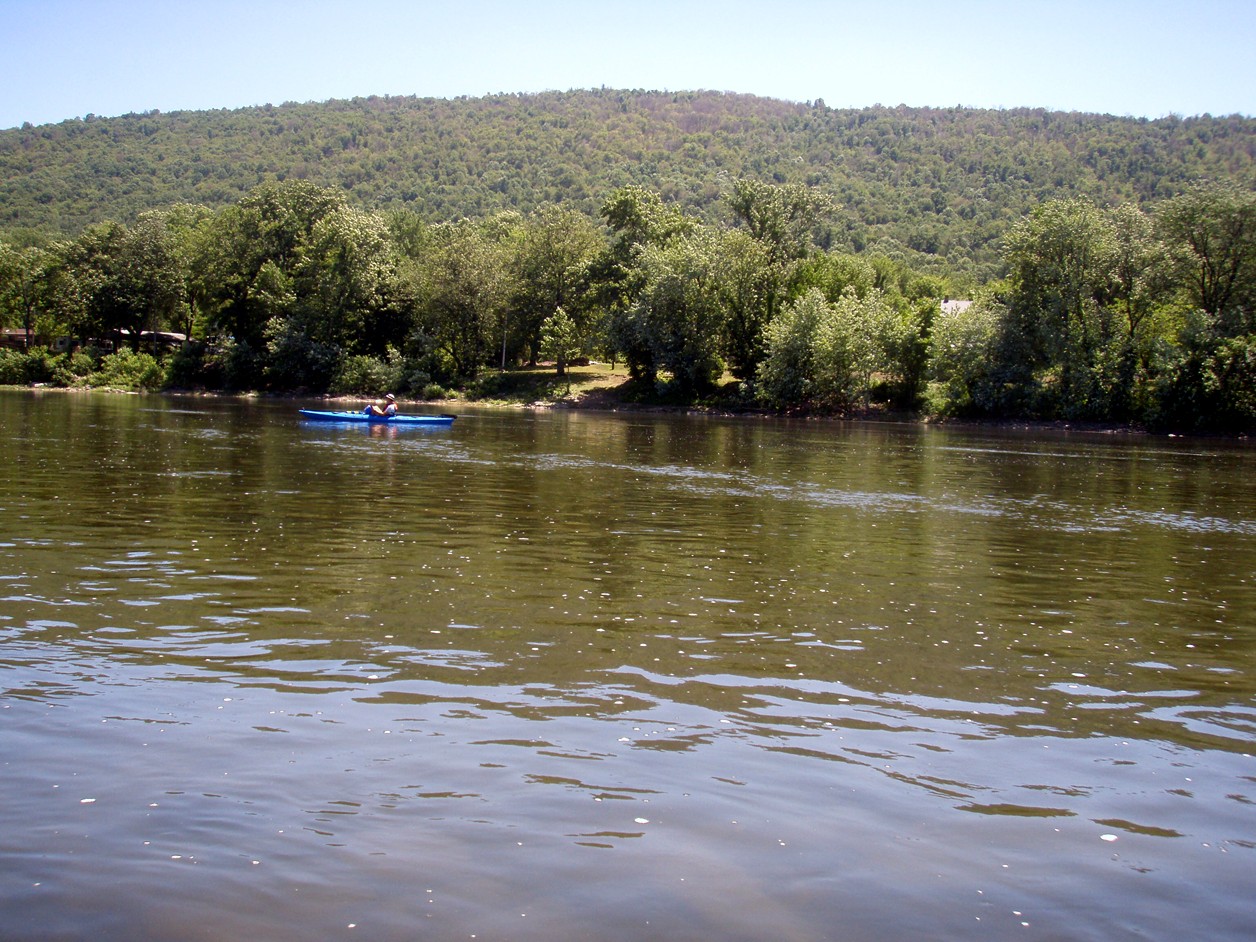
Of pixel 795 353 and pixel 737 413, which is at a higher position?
pixel 795 353

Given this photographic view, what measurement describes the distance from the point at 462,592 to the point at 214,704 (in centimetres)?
564

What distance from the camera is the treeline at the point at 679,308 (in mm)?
68688

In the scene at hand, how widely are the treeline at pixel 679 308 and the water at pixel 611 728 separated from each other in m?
51.9

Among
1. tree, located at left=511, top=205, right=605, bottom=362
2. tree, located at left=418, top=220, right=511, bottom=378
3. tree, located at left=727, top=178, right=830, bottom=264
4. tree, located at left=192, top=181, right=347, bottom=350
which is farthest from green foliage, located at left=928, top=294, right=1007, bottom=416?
tree, located at left=192, top=181, right=347, bottom=350

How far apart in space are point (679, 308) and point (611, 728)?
75685 millimetres

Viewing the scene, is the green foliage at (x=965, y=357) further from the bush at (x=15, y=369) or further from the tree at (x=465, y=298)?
the bush at (x=15, y=369)

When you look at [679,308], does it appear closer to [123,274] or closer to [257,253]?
[257,253]

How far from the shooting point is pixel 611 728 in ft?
32.2

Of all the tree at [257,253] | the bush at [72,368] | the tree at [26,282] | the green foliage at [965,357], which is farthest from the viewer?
the tree at [26,282]

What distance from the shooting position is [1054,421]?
71.6 metres

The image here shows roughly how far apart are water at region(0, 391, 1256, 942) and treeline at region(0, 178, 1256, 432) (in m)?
51.9

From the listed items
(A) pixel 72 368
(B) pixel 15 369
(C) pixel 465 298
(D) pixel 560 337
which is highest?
(C) pixel 465 298

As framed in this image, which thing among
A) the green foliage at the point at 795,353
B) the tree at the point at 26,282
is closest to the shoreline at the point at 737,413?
the green foliage at the point at 795,353

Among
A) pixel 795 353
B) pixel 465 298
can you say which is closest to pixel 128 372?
pixel 465 298
